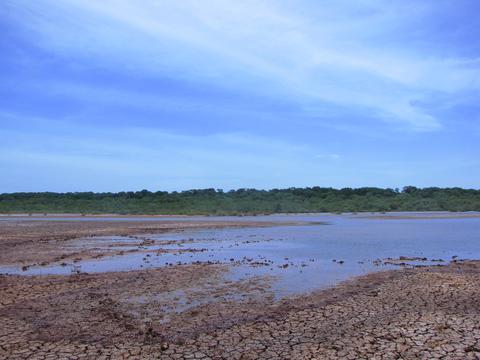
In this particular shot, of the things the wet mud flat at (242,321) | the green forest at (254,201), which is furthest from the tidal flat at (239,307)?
the green forest at (254,201)

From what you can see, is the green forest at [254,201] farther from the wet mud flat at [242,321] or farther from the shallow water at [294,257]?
the wet mud flat at [242,321]

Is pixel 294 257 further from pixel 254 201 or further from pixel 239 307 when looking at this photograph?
pixel 254 201

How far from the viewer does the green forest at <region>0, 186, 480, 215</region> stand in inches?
4240

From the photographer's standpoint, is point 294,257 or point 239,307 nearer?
point 239,307

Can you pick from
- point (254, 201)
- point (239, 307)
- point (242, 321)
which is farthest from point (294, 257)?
point (254, 201)

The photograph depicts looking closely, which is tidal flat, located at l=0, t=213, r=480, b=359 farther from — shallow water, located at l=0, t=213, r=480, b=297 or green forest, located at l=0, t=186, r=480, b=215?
green forest, located at l=0, t=186, r=480, b=215

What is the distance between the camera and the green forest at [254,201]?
353 ft

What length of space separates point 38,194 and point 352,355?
481ft

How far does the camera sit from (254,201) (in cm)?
11962

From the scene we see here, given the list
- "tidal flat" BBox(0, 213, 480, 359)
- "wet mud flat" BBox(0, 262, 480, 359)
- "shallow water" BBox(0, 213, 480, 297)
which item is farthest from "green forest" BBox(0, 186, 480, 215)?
"wet mud flat" BBox(0, 262, 480, 359)

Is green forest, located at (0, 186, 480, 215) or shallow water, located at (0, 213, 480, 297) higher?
green forest, located at (0, 186, 480, 215)

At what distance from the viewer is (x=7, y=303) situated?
39.9 ft

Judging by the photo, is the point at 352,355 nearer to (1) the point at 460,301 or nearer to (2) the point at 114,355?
(2) the point at 114,355

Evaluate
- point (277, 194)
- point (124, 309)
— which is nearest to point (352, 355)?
point (124, 309)
